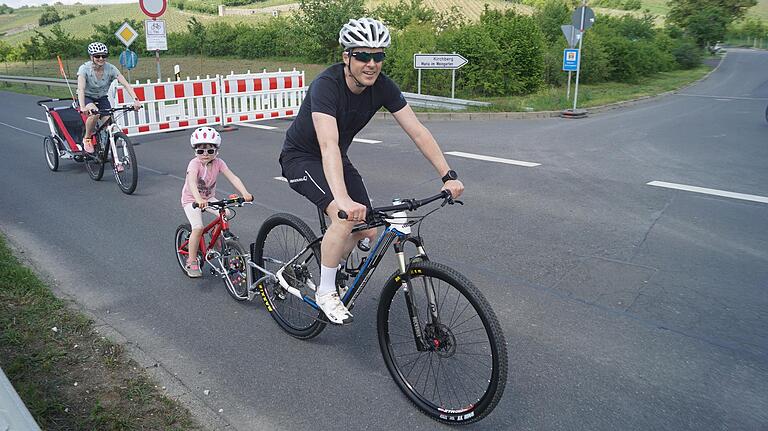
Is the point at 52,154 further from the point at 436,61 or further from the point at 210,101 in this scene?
the point at 436,61

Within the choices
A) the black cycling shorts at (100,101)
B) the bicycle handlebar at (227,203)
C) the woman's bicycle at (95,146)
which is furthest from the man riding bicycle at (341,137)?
the black cycling shorts at (100,101)

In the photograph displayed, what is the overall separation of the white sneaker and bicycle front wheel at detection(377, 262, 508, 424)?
24 cm

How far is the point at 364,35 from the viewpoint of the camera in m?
3.62

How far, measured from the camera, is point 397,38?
2534cm

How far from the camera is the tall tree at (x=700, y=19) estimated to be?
2215 inches

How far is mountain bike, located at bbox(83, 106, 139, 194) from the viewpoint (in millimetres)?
9109

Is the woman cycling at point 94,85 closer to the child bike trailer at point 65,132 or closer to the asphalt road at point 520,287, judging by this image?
the child bike trailer at point 65,132

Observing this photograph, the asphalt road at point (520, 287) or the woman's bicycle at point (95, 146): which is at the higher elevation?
the woman's bicycle at point (95, 146)

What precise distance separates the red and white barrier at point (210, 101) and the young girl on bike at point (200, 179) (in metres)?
8.60

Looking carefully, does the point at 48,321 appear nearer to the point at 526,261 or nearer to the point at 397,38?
the point at 526,261

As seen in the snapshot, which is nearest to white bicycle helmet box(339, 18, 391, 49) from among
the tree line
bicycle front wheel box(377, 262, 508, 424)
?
bicycle front wheel box(377, 262, 508, 424)

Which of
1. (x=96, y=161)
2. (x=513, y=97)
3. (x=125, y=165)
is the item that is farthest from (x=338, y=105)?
(x=513, y=97)

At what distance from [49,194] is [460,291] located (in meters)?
7.99

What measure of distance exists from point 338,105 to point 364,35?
449 mm
